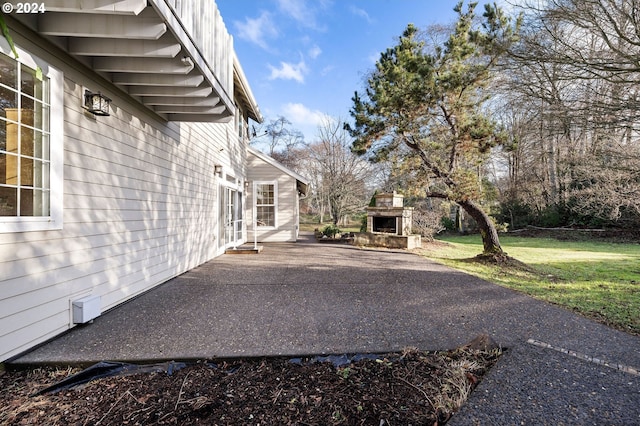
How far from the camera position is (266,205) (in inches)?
451

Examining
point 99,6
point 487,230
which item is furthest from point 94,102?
point 487,230

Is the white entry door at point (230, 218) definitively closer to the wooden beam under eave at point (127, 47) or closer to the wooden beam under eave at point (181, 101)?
the wooden beam under eave at point (181, 101)

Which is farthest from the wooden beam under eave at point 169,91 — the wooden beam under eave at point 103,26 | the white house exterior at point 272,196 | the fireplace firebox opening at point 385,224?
the fireplace firebox opening at point 385,224

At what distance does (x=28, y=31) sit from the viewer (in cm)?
262

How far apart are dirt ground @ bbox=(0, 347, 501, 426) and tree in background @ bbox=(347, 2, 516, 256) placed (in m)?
5.65

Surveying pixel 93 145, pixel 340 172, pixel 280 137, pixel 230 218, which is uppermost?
pixel 280 137

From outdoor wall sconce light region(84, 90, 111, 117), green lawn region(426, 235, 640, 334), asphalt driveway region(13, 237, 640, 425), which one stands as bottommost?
green lawn region(426, 235, 640, 334)

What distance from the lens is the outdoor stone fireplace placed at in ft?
35.0

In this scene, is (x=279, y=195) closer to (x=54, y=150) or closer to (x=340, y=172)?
(x=54, y=150)

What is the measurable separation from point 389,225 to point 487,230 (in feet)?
13.1

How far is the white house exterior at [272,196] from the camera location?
11453mm

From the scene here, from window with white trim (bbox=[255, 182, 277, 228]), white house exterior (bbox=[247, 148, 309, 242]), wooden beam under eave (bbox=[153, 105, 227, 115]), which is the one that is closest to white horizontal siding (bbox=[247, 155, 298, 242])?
white house exterior (bbox=[247, 148, 309, 242])

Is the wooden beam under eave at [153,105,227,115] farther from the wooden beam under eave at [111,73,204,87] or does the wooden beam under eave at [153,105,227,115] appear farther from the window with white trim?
Result: the window with white trim

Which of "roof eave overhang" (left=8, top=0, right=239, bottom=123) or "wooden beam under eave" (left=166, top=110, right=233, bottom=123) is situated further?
"wooden beam under eave" (left=166, top=110, right=233, bottom=123)
